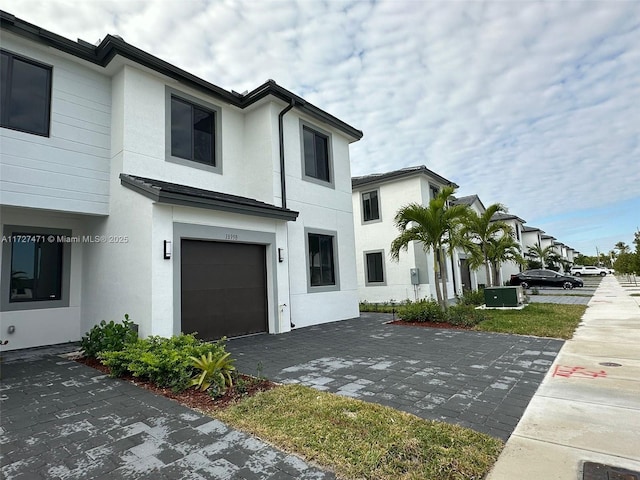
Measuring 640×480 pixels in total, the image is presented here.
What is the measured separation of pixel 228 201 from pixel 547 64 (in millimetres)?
9166

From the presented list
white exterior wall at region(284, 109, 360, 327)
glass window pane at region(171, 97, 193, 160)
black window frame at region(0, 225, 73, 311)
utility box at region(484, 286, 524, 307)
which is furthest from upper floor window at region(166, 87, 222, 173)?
utility box at region(484, 286, 524, 307)

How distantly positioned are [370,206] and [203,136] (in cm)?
1119

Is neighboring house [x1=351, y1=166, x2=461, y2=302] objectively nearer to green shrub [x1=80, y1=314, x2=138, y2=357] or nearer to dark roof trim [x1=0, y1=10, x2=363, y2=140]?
dark roof trim [x1=0, y1=10, x2=363, y2=140]

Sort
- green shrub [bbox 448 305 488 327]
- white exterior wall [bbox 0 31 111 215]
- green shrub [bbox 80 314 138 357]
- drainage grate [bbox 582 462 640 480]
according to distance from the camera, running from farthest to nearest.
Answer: green shrub [bbox 448 305 488 327] → white exterior wall [bbox 0 31 111 215] → green shrub [bbox 80 314 138 357] → drainage grate [bbox 582 462 640 480]

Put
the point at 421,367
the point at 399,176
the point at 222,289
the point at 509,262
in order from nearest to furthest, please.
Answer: the point at 421,367 → the point at 222,289 → the point at 399,176 → the point at 509,262

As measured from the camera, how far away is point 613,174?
832 inches

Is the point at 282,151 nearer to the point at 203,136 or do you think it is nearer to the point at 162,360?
the point at 203,136

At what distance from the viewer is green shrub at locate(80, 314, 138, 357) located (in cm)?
605

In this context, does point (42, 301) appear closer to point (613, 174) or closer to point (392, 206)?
point (392, 206)

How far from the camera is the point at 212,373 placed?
15.3 feet

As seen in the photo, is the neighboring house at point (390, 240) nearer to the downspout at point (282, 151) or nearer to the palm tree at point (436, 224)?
the palm tree at point (436, 224)

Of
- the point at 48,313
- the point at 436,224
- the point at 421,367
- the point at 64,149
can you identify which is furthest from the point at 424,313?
the point at 64,149

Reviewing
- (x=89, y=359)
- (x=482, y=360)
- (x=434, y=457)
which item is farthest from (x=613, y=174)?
(x=89, y=359)

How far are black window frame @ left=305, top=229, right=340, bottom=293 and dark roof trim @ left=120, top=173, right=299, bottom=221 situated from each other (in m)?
1.95
